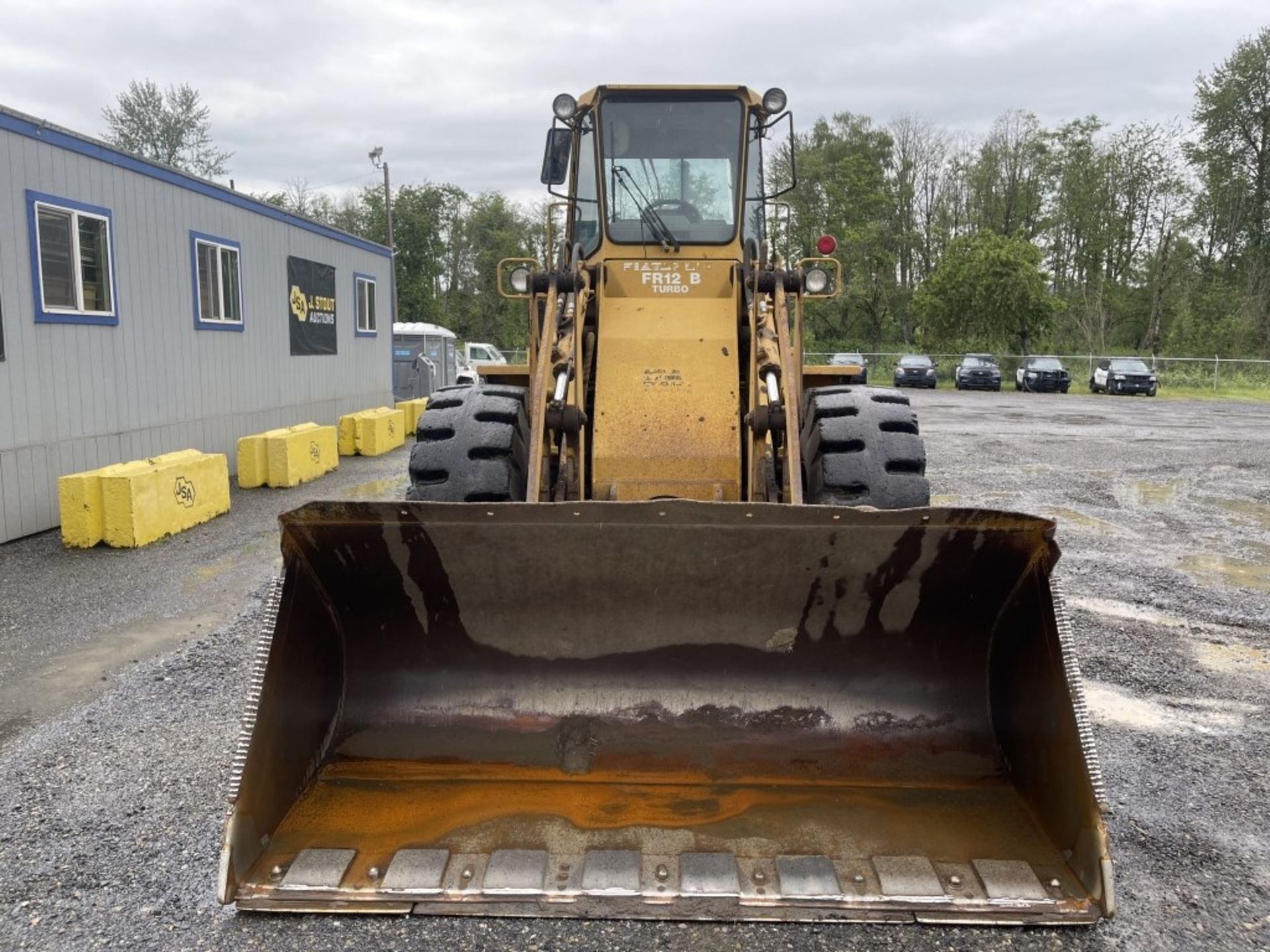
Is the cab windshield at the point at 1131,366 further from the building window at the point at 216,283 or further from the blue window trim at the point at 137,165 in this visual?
the building window at the point at 216,283

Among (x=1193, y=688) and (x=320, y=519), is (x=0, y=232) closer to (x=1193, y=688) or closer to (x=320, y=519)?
(x=320, y=519)

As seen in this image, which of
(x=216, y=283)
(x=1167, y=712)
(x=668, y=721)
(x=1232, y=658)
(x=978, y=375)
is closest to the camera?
(x=668, y=721)

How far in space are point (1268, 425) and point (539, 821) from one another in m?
24.0

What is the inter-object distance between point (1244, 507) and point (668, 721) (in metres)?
9.87

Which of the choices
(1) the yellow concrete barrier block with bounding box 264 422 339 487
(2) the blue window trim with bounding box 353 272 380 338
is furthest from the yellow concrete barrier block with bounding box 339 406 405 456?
(2) the blue window trim with bounding box 353 272 380 338

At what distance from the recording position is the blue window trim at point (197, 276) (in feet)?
38.2

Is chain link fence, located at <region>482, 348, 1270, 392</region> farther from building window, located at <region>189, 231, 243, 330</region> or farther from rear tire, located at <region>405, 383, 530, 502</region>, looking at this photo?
rear tire, located at <region>405, 383, 530, 502</region>

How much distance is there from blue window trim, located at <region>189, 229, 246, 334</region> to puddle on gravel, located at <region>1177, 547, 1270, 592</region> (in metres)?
10.5

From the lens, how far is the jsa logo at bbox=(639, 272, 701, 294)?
5723mm

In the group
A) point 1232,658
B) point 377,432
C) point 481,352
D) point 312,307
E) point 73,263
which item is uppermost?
point 73,263

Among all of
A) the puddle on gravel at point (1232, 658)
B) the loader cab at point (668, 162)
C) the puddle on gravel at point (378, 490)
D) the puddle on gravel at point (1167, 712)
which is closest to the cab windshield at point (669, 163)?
the loader cab at point (668, 162)

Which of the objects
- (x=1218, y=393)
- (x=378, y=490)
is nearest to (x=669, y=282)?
(x=378, y=490)

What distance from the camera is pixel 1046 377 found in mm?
36781

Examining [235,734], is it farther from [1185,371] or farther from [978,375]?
[1185,371]
